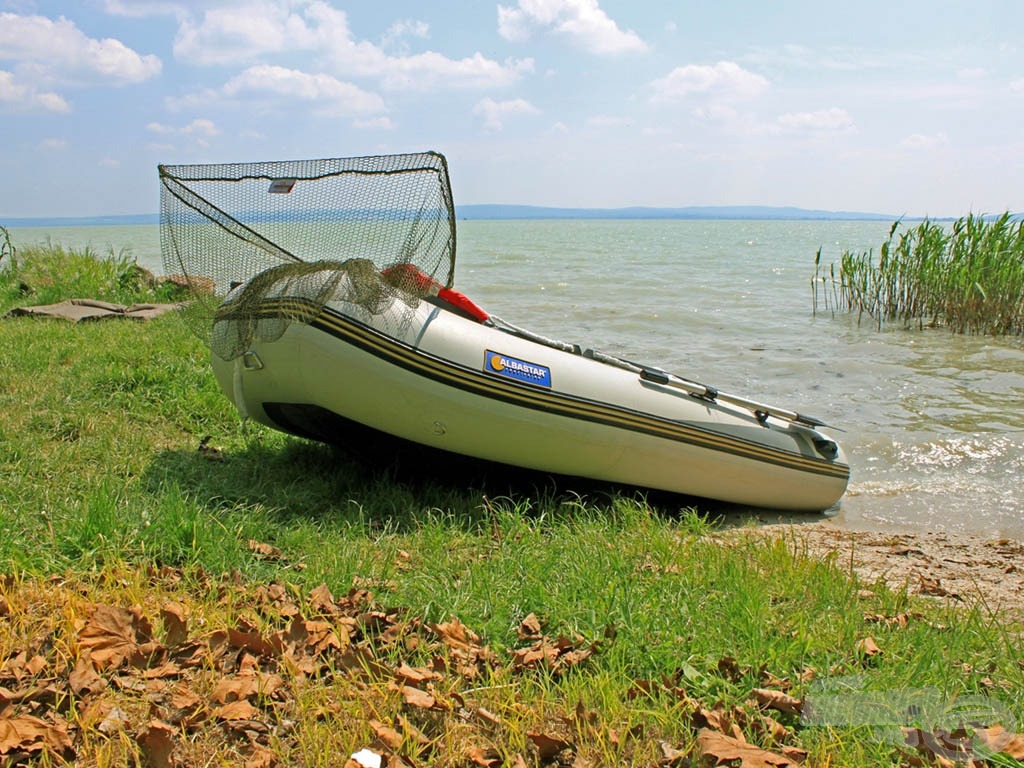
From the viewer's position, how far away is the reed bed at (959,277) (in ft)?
32.7

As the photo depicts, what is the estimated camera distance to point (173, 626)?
2.30 m

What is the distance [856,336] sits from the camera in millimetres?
10859

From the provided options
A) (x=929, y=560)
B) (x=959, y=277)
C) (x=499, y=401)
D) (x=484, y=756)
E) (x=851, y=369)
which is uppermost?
(x=959, y=277)

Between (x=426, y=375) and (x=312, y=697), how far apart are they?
5.95 feet

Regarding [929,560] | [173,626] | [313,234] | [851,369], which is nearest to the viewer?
[173,626]

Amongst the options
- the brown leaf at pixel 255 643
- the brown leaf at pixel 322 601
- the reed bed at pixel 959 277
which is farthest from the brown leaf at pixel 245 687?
the reed bed at pixel 959 277

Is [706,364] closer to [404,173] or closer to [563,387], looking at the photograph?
[563,387]

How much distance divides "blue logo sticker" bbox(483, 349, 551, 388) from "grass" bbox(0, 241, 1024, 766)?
23.2 inches

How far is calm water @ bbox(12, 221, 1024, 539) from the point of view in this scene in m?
5.41

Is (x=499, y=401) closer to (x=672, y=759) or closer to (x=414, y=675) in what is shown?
(x=414, y=675)

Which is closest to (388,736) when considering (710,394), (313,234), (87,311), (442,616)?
(442,616)

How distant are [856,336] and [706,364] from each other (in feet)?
9.83

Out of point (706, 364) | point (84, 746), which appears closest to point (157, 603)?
point (84, 746)

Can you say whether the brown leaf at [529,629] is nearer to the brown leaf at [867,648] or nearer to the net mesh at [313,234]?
the brown leaf at [867,648]
